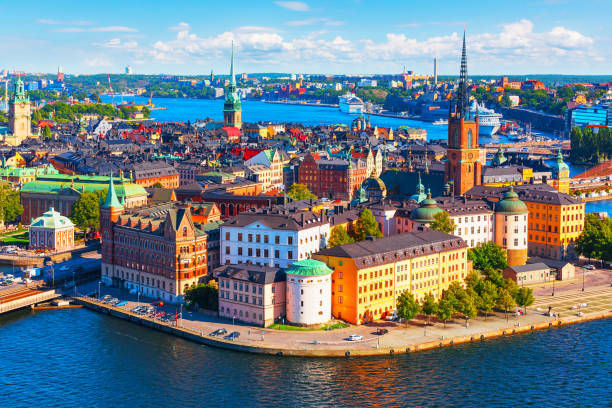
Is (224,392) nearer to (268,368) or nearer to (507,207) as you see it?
(268,368)

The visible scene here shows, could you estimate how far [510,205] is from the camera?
9581cm

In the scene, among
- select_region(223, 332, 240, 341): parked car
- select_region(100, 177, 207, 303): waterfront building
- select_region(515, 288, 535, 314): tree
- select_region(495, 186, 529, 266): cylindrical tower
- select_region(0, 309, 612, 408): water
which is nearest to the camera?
select_region(0, 309, 612, 408): water

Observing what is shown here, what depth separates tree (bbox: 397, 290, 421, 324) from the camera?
72875mm

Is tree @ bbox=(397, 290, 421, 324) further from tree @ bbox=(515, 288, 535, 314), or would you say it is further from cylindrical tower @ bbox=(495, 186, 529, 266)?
cylindrical tower @ bbox=(495, 186, 529, 266)

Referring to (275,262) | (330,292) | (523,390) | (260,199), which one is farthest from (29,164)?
(523,390)

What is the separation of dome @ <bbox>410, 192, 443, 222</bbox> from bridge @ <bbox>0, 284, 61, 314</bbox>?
1414 inches

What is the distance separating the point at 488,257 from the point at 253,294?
28.2 m

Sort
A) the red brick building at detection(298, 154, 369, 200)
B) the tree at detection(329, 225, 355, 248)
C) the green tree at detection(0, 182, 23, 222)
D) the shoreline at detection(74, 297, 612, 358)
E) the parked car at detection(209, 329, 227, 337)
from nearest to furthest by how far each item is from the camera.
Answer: the shoreline at detection(74, 297, 612, 358), the parked car at detection(209, 329, 227, 337), the tree at detection(329, 225, 355, 248), the green tree at detection(0, 182, 23, 222), the red brick building at detection(298, 154, 369, 200)

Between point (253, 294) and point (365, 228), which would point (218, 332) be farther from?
point (365, 228)

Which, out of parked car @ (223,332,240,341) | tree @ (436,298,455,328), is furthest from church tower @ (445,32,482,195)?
parked car @ (223,332,240,341)

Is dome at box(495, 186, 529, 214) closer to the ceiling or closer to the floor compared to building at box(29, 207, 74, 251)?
closer to the ceiling

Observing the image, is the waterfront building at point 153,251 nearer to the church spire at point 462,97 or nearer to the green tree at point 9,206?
the green tree at point 9,206

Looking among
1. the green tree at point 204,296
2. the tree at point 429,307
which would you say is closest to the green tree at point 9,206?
the green tree at point 204,296

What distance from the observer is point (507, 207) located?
95688 mm
